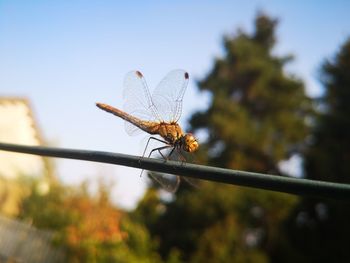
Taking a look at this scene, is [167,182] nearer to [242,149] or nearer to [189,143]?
[189,143]

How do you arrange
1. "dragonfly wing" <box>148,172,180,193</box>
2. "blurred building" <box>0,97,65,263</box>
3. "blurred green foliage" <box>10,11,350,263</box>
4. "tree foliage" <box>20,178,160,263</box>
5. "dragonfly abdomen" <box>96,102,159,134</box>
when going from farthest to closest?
"blurred building" <box>0,97,65,263</box>, "blurred green foliage" <box>10,11,350,263</box>, "tree foliage" <box>20,178,160,263</box>, "dragonfly abdomen" <box>96,102,159,134</box>, "dragonfly wing" <box>148,172,180,193</box>

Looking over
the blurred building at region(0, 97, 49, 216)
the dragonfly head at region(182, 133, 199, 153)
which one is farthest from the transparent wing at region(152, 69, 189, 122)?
the blurred building at region(0, 97, 49, 216)

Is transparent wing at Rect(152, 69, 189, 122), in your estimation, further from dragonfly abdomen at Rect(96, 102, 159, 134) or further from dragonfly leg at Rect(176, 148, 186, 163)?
dragonfly leg at Rect(176, 148, 186, 163)

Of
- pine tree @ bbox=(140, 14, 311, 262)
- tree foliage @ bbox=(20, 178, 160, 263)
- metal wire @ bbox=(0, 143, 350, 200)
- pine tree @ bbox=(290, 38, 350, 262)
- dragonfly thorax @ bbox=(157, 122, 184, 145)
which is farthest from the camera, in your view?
pine tree @ bbox=(290, 38, 350, 262)

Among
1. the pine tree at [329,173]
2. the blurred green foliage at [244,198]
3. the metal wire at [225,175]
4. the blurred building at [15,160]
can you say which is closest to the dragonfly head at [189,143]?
the metal wire at [225,175]

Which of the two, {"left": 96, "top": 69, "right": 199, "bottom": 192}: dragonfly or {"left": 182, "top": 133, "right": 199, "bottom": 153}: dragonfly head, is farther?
{"left": 96, "top": 69, "right": 199, "bottom": 192}: dragonfly

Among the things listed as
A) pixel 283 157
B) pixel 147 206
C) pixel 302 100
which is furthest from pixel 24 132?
pixel 302 100
